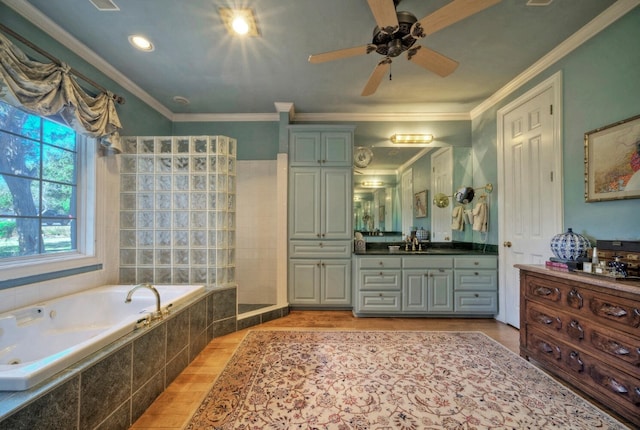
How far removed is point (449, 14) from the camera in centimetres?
140

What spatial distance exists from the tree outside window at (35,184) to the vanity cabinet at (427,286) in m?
2.80

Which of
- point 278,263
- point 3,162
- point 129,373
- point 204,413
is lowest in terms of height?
point 204,413

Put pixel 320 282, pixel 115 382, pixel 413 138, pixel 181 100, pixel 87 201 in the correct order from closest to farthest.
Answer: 1. pixel 115 382
2. pixel 87 201
3. pixel 181 100
4. pixel 320 282
5. pixel 413 138

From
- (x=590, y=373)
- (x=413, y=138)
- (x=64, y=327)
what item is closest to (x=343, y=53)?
(x=413, y=138)

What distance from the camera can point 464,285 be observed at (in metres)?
3.02

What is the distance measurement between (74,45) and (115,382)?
8.16 feet

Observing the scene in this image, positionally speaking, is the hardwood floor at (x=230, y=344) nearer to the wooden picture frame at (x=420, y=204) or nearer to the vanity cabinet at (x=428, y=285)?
the vanity cabinet at (x=428, y=285)

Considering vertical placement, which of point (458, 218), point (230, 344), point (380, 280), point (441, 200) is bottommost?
point (230, 344)

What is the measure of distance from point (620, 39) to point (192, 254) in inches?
147

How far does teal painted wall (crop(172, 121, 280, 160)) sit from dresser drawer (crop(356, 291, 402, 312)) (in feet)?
7.08

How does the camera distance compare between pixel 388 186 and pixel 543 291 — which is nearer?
pixel 543 291

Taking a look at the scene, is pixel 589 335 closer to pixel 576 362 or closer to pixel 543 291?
pixel 576 362

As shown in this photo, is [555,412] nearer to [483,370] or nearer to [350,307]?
[483,370]

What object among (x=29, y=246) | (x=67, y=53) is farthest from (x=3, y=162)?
(x=67, y=53)
